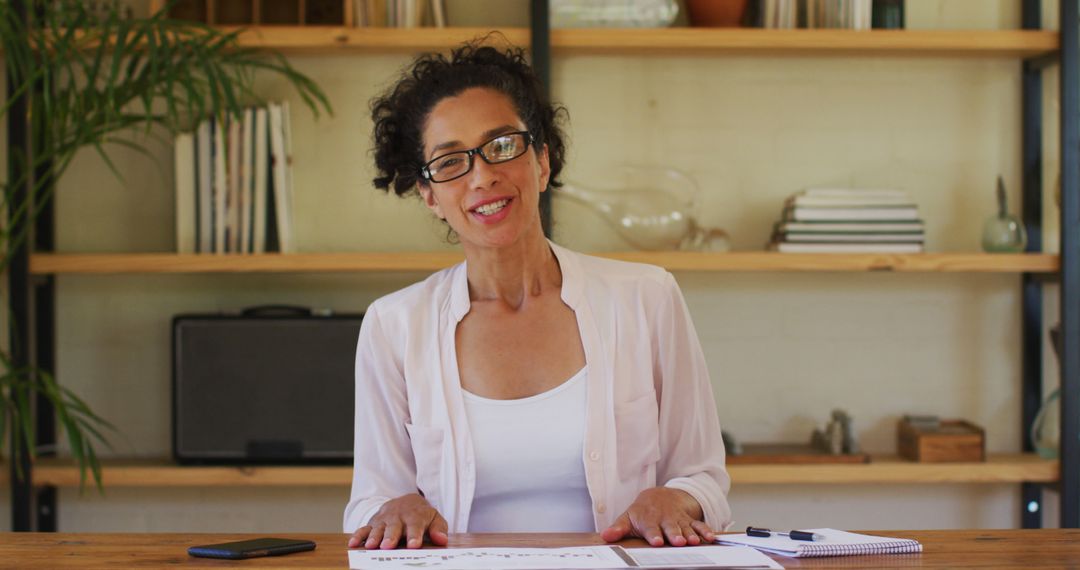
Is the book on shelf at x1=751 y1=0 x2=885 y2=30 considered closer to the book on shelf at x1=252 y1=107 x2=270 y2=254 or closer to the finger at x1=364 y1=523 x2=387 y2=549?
the book on shelf at x1=252 y1=107 x2=270 y2=254

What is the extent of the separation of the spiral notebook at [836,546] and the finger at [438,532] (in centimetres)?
38

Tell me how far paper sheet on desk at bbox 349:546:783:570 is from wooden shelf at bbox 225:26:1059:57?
176 cm

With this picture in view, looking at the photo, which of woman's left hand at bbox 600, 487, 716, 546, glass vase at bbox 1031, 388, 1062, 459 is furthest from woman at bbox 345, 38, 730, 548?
glass vase at bbox 1031, 388, 1062, 459

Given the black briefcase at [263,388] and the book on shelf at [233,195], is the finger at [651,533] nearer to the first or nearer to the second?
the black briefcase at [263,388]

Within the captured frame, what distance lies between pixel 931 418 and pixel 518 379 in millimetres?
1665

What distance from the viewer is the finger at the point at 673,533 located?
1.48 meters

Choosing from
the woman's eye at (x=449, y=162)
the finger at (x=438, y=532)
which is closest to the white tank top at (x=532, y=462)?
the finger at (x=438, y=532)

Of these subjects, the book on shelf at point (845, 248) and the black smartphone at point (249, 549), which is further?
the book on shelf at point (845, 248)

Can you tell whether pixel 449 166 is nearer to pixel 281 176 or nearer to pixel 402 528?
pixel 402 528

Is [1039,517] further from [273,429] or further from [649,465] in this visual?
[273,429]

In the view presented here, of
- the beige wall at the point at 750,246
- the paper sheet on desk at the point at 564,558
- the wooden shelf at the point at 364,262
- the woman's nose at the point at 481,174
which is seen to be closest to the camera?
the paper sheet on desk at the point at 564,558

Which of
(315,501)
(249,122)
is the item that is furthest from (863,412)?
(249,122)

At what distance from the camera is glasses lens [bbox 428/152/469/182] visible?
1.83 metres

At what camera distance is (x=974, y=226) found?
3.23 meters
